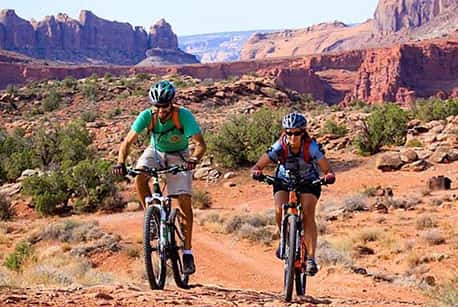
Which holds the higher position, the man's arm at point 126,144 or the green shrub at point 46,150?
the man's arm at point 126,144

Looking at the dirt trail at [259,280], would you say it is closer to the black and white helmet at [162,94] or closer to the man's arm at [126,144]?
the man's arm at [126,144]

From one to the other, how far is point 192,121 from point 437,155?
55.8ft

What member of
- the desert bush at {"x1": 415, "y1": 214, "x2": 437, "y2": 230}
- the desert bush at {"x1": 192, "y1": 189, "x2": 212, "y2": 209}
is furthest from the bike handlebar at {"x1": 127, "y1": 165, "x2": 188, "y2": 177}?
the desert bush at {"x1": 192, "y1": 189, "x2": 212, "y2": 209}

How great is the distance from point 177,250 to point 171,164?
0.79 meters

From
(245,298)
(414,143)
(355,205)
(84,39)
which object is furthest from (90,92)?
(84,39)

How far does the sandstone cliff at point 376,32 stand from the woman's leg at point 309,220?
101m

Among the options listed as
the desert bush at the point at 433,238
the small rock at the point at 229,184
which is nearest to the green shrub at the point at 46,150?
the small rock at the point at 229,184

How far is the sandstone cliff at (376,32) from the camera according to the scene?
115m

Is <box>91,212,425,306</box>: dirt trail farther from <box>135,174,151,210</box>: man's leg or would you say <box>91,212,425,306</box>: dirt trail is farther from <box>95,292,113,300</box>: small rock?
<box>135,174,151,210</box>: man's leg

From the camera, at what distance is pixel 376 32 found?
471 ft

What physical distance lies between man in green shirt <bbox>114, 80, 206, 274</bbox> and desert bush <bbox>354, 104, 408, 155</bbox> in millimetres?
18535

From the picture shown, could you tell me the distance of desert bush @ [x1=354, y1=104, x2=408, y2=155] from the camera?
24.1 m

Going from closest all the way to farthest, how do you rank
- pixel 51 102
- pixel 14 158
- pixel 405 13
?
pixel 14 158, pixel 51 102, pixel 405 13

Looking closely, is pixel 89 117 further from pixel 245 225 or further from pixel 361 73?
pixel 361 73
